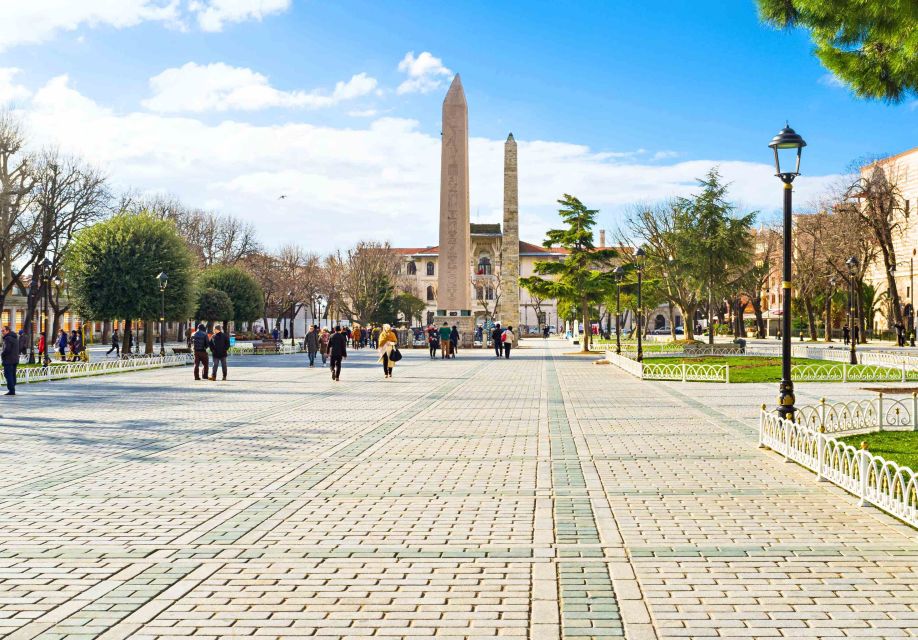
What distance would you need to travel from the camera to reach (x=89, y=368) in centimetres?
2745

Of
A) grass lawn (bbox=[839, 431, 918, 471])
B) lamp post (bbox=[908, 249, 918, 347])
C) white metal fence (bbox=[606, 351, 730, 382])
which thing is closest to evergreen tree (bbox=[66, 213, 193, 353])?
white metal fence (bbox=[606, 351, 730, 382])

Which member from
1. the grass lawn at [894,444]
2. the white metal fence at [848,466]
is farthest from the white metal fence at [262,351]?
the white metal fence at [848,466]

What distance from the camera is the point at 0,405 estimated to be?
17016mm

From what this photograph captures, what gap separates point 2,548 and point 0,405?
12.5 m

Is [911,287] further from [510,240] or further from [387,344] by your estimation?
[387,344]

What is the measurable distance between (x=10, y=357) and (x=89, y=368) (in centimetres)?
823

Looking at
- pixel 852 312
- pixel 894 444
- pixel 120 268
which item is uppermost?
pixel 120 268

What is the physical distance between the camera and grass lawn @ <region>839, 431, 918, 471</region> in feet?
30.0

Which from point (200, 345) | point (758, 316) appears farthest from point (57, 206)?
point (758, 316)

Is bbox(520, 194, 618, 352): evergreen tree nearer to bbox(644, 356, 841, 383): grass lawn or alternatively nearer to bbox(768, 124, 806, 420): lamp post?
bbox(644, 356, 841, 383): grass lawn

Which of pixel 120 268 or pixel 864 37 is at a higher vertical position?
pixel 864 37

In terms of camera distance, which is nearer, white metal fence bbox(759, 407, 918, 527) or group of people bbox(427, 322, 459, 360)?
white metal fence bbox(759, 407, 918, 527)

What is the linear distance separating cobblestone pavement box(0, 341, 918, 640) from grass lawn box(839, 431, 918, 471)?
1121mm

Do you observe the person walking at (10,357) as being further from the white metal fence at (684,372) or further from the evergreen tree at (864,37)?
the evergreen tree at (864,37)
